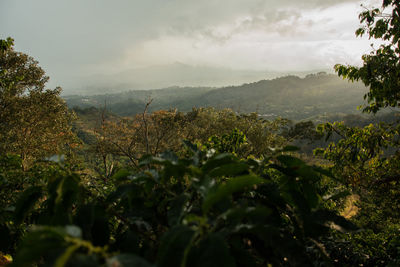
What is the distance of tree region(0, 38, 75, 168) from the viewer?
15.9 m

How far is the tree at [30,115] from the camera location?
1591 cm

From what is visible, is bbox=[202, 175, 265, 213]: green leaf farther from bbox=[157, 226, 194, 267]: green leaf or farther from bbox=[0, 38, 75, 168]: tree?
bbox=[0, 38, 75, 168]: tree

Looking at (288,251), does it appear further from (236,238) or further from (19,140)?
(19,140)

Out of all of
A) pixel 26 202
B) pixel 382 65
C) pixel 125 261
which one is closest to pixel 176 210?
pixel 125 261

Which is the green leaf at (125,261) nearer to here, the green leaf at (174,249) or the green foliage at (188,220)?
the green foliage at (188,220)

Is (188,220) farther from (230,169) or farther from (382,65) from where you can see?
(382,65)

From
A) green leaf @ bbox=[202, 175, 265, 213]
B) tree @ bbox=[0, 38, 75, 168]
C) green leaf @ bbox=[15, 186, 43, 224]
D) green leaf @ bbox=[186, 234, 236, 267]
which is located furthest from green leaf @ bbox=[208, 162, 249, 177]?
tree @ bbox=[0, 38, 75, 168]

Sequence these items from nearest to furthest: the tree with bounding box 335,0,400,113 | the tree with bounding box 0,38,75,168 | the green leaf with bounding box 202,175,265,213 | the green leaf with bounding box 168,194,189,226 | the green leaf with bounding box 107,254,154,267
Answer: the green leaf with bounding box 107,254,154,267 < the green leaf with bounding box 202,175,265,213 < the green leaf with bounding box 168,194,189,226 < the tree with bounding box 335,0,400,113 < the tree with bounding box 0,38,75,168

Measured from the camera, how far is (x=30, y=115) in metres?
16.8

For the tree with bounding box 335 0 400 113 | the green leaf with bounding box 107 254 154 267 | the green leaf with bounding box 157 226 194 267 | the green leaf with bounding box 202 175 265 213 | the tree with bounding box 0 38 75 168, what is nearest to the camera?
the green leaf with bounding box 107 254 154 267

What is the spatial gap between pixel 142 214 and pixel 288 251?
67cm

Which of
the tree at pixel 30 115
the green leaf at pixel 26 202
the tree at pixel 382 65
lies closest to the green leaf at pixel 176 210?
the green leaf at pixel 26 202

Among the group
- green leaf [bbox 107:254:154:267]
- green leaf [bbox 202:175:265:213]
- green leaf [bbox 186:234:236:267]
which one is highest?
green leaf [bbox 202:175:265:213]

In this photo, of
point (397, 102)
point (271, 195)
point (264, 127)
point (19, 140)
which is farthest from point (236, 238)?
point (264, 127)
